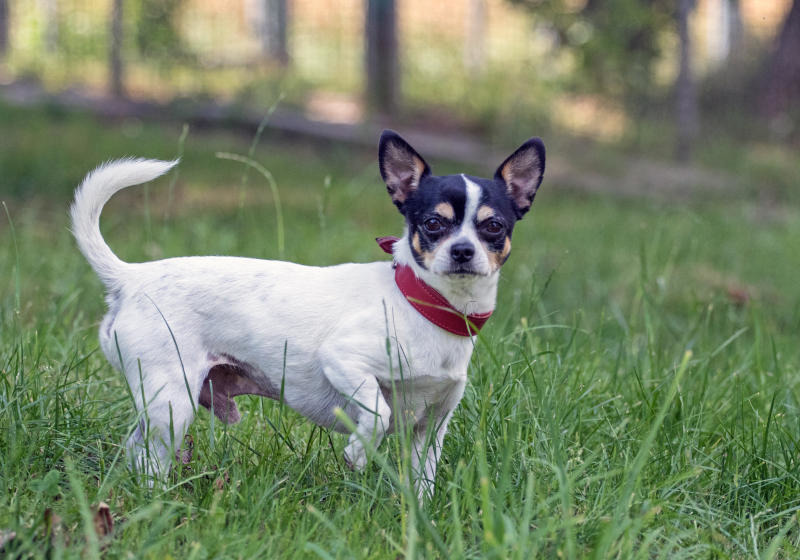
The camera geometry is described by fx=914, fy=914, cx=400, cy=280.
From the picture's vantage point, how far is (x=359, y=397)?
2416mm

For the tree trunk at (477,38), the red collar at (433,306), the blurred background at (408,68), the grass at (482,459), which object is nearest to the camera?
the grass at (482,459)

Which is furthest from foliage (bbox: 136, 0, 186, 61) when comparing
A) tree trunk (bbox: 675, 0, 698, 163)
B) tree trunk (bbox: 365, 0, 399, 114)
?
tree trunk (bbox: 675, 0, 698, 163)

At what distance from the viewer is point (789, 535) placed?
8.07 feet

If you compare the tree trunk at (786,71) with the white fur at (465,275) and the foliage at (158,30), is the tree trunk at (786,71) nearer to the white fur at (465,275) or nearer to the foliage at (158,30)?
the foliage at (158,30)

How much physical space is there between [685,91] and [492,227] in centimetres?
779

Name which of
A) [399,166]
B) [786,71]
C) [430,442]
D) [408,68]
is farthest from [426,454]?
[786,71]

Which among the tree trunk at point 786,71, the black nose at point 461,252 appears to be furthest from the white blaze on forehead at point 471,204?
the tree trunk at point 786,71

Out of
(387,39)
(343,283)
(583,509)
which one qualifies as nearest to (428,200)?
(343,283)

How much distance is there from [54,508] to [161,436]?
13.7 inches

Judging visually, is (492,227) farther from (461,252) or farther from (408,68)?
(408,68)

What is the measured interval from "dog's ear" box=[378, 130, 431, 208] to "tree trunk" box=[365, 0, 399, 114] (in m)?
7.39

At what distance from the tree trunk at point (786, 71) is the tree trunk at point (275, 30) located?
6.53 m

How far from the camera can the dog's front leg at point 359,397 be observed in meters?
2.39

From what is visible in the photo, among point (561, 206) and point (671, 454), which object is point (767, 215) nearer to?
point (561, 206)
